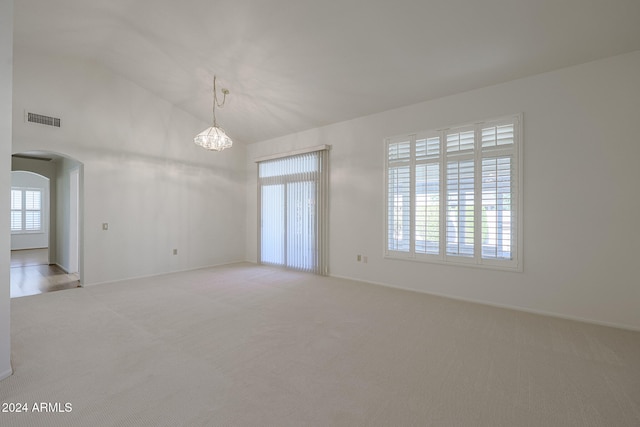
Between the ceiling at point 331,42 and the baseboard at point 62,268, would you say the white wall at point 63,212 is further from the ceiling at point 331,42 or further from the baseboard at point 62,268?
the ceiling at point 331,42

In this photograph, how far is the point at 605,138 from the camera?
11.1 ft

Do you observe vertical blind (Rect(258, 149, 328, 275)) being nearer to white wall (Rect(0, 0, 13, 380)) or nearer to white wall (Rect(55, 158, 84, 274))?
white wall (Rect(55, 158, 84, 274))

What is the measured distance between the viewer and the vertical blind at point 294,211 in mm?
5938

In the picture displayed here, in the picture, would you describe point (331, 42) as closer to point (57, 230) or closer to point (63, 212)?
point (63, 212)

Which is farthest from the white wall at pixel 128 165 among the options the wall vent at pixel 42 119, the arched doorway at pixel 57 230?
the arched doorway at pixel 57 230

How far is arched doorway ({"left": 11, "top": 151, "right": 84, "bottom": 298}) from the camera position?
210 inches

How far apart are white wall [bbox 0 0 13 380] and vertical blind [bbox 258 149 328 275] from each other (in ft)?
14.5

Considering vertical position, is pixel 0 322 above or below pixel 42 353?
above

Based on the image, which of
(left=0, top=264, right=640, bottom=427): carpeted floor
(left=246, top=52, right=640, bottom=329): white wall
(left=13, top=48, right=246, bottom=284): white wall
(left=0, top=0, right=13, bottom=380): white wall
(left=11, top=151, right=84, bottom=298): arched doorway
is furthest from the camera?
(left=11, top=151, right=84, bottom=298): arched doorway

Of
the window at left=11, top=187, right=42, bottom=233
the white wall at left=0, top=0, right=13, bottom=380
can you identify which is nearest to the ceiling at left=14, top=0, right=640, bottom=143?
the white wall at left=0, top=0, right=13, bottom=380

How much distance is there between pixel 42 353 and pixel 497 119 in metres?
5.76

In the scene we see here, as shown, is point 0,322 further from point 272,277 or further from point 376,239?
point 376,239

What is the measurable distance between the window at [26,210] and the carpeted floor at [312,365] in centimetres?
848

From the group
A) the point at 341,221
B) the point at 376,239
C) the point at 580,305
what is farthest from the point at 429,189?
the point at 580,305
